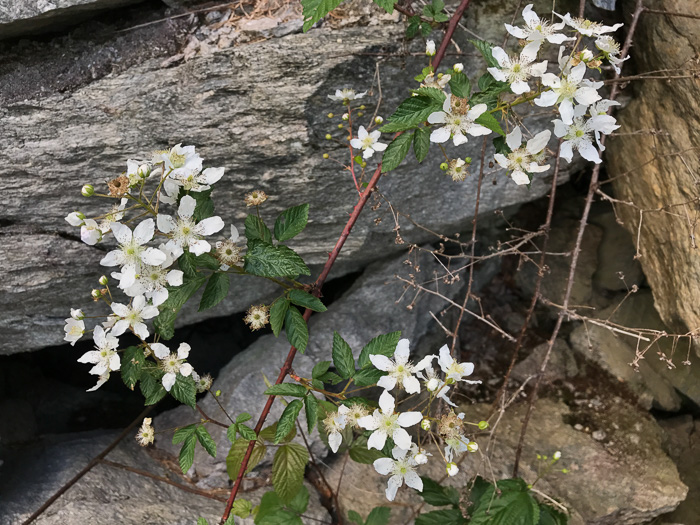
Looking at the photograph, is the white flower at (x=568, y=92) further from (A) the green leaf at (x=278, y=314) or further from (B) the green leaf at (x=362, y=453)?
(B) the green leaf at (x=362, y=453)

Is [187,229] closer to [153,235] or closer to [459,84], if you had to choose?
[153,235]

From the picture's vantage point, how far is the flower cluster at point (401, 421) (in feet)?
4.07

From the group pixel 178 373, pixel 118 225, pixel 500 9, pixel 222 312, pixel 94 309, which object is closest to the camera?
pixel 118 225

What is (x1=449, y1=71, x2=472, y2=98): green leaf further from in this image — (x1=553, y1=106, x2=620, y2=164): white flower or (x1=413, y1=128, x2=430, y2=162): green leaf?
(x1=553, y1=106, x2=620, y2=164): white flower

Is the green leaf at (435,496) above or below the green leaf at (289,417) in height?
below

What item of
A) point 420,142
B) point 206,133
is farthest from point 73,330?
point 420,142

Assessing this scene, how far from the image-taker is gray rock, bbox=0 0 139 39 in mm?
1621

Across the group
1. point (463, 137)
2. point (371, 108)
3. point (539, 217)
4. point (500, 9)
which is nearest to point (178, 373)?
point (463, 137)

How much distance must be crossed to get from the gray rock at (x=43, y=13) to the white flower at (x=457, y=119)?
1210 mm

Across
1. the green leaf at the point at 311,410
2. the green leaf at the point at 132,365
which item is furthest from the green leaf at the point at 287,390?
the green leaf at the point at 132,365

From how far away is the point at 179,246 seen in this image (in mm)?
1185

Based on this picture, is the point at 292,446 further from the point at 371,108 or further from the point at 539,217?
the point at 539,217

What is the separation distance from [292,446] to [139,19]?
4.92ft

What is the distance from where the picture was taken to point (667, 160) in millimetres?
1950
